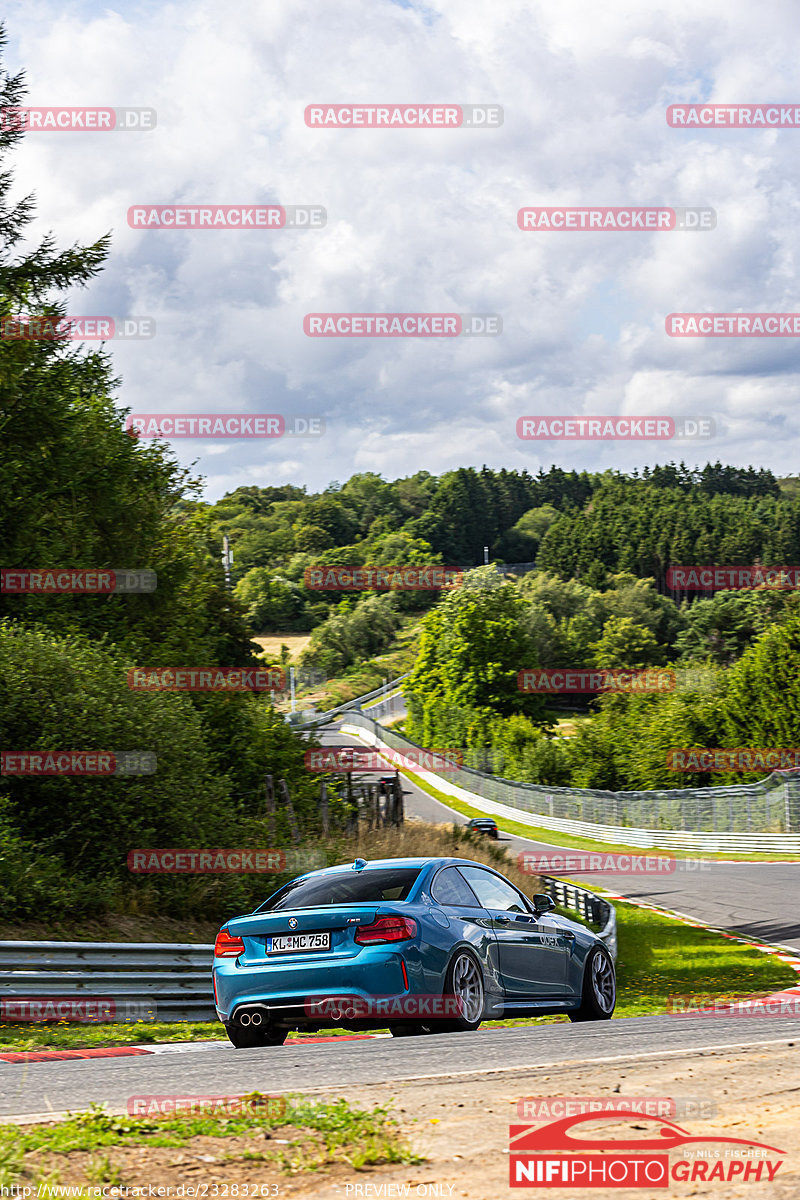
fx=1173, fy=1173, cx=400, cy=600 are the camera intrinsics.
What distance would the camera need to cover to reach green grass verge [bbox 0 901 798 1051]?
980 cm

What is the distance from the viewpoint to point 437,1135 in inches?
184

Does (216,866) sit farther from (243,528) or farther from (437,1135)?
(243,528)

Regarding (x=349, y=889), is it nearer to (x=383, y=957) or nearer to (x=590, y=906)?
(x=383, y=957)

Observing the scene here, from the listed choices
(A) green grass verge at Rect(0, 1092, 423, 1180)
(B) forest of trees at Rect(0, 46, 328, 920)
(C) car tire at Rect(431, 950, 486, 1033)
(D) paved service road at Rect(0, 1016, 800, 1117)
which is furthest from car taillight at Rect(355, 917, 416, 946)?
(B) forest of trees at Rect(0, 46, 328, 920)

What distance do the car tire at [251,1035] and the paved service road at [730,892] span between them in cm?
1230

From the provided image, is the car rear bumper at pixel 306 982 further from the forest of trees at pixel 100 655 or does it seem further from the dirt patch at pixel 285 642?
the dirt patch at pixel 285 642

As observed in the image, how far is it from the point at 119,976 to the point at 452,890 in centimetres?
378

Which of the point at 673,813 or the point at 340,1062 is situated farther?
the point at 673,813

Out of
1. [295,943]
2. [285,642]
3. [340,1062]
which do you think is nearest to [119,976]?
[295,943]

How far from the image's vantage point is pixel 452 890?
29.7 feet

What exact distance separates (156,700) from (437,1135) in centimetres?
1282

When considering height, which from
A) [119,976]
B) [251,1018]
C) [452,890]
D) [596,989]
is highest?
[452,890]

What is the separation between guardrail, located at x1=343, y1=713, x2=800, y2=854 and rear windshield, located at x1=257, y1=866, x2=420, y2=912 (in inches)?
1122

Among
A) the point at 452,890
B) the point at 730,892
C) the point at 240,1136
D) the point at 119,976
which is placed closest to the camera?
the point at 240,1136
